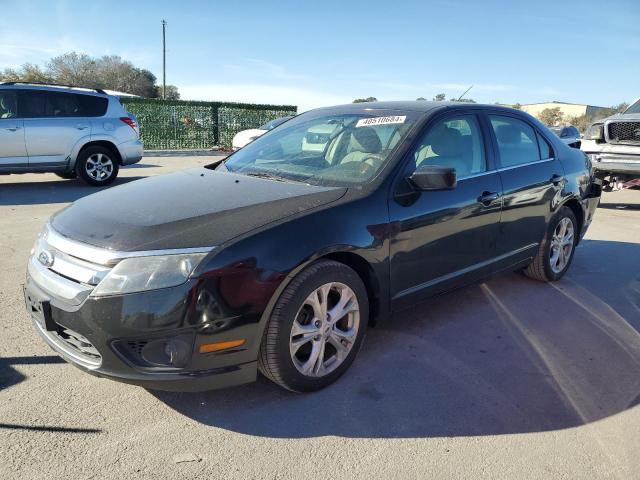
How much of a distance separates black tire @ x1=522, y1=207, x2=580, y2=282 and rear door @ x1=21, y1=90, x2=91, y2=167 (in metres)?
8.07

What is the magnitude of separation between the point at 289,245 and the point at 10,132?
829cm

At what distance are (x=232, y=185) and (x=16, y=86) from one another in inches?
299

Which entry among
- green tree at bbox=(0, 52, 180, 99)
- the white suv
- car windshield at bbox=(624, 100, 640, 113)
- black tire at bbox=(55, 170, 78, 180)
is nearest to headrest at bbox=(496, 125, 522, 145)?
car windshield at bbox=(624, 100, 640, 113)

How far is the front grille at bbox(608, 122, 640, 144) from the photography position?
29.8ft

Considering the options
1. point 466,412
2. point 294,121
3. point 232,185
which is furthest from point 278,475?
point 294,121

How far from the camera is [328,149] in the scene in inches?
149

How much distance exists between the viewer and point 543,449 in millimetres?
2529

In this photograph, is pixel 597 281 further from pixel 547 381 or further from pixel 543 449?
pixel 543 449

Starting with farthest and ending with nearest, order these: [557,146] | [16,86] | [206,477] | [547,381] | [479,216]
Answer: [16,86] < [557,146] < [479,216] < [547,381] < [206,477]

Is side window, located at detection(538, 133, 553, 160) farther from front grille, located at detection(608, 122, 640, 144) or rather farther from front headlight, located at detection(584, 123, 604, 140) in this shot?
front headlight, located at detection(584, 123, 604, 140)

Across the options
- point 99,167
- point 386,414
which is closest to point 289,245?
point 386,414

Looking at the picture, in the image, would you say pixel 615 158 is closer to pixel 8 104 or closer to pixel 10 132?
pixel 10 132

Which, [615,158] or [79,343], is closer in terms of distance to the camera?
[79,343]

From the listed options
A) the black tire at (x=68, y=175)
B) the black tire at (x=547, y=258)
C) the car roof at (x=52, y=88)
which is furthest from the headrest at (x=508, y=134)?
the black tire at (x=68, y=175)
